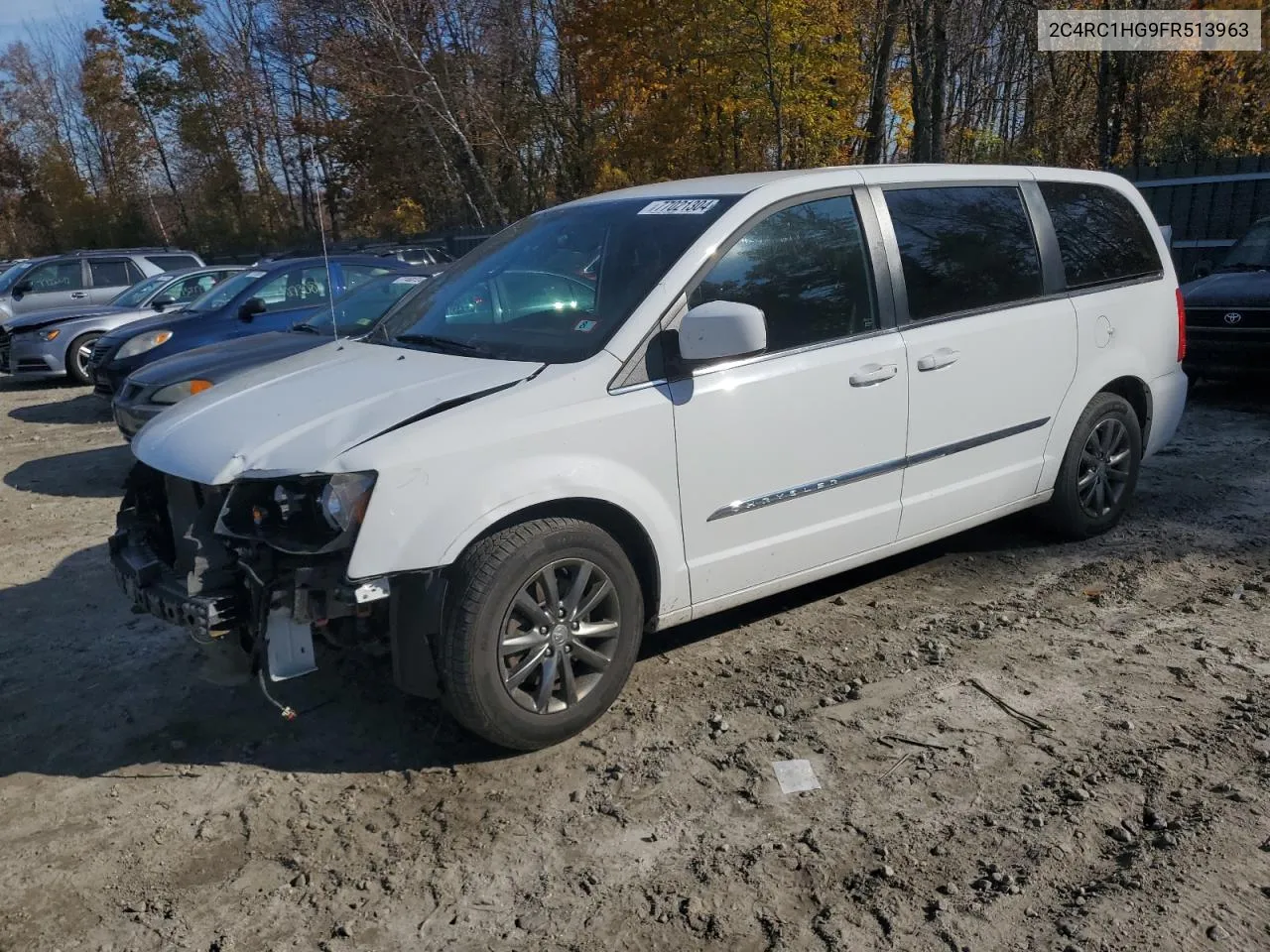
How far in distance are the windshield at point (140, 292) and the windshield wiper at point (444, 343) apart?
11.9m

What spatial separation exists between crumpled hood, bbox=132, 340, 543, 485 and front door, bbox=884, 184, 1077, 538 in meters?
1.78

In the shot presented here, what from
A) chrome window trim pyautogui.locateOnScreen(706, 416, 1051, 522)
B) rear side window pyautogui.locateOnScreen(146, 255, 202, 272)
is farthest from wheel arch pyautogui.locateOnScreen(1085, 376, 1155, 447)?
rear side window pyautogui.locateOnScreen(146, 255, 202, 272)

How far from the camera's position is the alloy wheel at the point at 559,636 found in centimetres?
335

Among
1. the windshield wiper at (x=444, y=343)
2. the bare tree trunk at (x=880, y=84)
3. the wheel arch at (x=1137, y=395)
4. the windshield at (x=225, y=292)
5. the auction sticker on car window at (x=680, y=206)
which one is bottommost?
the wheel arch at (x=1137, y=395)

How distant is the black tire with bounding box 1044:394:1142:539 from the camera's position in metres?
5.09

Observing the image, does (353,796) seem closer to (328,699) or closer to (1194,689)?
(328,699)

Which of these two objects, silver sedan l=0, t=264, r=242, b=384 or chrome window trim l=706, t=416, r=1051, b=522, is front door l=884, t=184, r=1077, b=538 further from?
silver sedan l=0, t=264, r=242, b=384

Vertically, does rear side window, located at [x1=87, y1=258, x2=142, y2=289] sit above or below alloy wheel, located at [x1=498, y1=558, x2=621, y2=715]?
above

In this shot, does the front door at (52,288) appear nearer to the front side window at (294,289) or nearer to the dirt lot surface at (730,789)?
the front side window at (294,289)

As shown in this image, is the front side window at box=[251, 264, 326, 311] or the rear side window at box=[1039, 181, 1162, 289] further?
the front side window at box=[251, 264, 326, 311]

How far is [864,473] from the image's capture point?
415cm

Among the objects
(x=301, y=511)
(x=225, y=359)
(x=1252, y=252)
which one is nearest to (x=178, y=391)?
(x=225, y=359)

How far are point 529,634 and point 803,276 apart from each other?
1.78m

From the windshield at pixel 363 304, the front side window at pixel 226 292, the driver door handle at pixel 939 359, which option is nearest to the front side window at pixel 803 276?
the driver door handle at pixel 939 359
